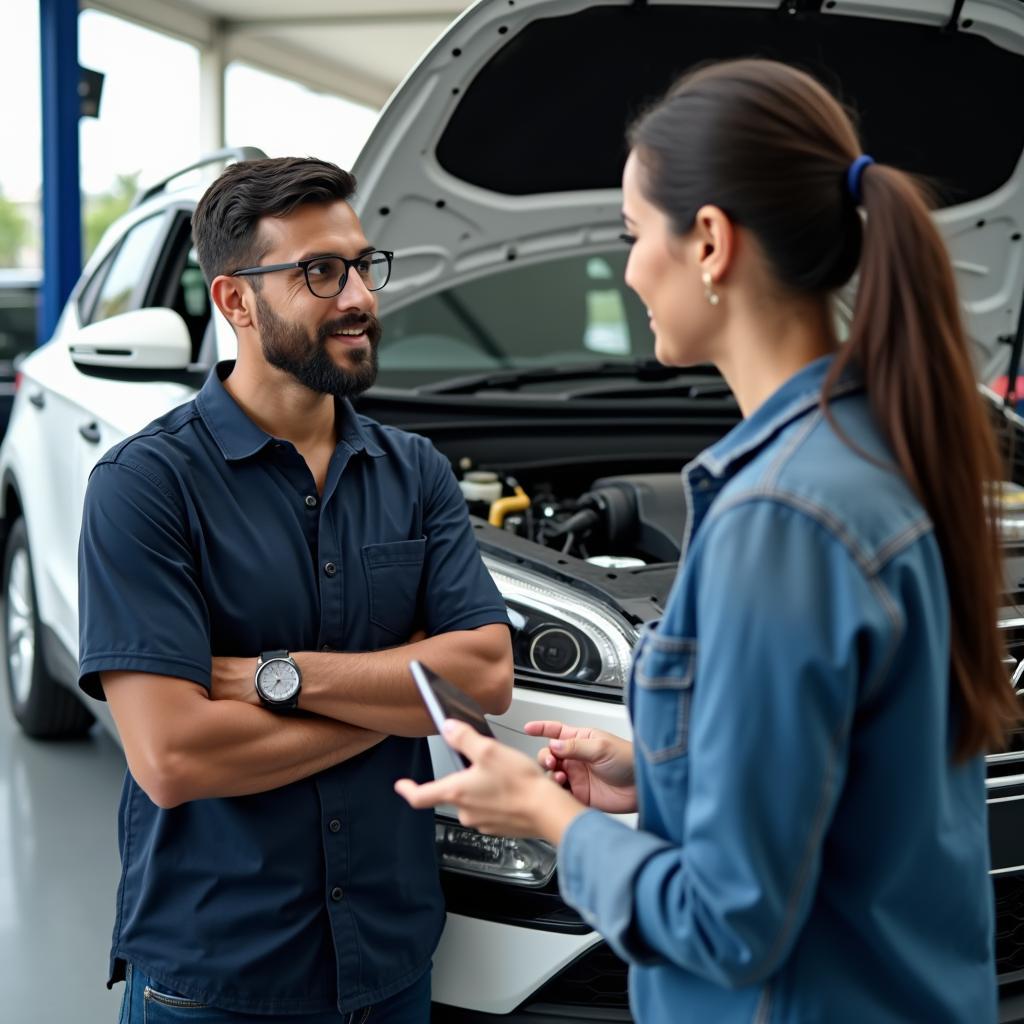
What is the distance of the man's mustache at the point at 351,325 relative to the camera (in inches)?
67.7

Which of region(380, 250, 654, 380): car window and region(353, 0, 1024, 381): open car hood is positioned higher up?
region(353, 0, 1024, 381): open car hood

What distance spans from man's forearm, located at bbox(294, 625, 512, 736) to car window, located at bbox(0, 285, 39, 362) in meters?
6.77

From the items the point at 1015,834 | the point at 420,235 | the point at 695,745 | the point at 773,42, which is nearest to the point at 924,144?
the point at 773,42

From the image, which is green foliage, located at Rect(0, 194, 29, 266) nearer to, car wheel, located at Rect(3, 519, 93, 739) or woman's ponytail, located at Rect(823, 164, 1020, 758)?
car wheel, located at Rect(3, 519, 93, 739)

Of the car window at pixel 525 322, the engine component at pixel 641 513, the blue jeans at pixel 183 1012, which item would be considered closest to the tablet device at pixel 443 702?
the blue jeans at pixel 183 1012

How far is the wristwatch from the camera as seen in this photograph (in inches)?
61.1

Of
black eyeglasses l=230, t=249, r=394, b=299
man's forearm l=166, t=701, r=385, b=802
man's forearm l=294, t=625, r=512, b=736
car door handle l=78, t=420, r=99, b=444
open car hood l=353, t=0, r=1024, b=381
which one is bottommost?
man's forearm l=166, t=701, r=385, b=802

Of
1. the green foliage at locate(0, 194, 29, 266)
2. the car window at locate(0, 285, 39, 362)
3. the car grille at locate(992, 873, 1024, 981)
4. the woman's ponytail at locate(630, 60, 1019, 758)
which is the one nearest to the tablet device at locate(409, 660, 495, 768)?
the woman's ponytail at locate(630, 60, 1019, 758)

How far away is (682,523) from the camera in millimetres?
2699

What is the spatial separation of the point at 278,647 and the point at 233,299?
20.3 inches

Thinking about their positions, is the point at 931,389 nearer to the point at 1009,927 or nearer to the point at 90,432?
the point at 1009,927

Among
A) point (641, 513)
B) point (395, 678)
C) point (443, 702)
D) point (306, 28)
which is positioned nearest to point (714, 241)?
point (443, 702)

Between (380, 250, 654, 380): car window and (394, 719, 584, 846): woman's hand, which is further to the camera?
(380, 250, 654, 380): car window

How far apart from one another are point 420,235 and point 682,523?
2.90ft
